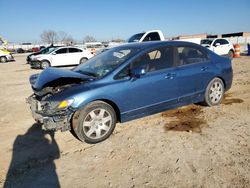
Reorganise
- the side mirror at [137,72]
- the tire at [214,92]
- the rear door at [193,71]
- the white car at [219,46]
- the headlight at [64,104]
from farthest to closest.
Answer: the white car at [219,46], the tire at [214,92], the rear door at [193,71], the side mirror at [137,72], the headlight at [64,104]

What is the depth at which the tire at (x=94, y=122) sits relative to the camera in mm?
3768

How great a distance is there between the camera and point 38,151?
373cm

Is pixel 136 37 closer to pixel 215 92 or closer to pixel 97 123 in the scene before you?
pixel 215 92

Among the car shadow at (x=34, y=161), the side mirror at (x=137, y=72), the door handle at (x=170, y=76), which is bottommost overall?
the car shadow at (x=34, y=161)

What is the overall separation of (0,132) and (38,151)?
1.40 meters

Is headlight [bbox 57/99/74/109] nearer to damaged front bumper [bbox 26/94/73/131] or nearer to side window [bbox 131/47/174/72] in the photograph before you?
damaged front bumper [bbox 26/94/73/131]

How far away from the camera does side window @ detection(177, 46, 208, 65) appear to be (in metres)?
4.83

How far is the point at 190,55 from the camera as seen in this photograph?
5.00m

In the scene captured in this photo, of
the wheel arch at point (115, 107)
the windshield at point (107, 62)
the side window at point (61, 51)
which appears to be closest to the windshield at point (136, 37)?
the side window at point (61, 51)

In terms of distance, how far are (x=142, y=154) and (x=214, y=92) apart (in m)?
2.81

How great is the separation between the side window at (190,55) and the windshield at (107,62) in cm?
102

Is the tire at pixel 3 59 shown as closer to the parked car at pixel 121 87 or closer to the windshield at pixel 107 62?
the windshield at pixel 107 62

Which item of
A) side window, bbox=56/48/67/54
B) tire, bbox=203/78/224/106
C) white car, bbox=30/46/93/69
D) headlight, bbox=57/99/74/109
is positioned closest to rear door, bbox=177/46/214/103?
tire, bbox=203/78/224/106

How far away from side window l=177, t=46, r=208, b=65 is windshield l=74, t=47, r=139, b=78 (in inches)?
40.2
